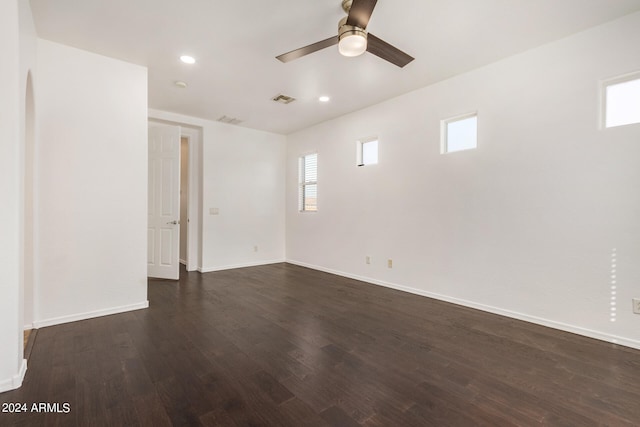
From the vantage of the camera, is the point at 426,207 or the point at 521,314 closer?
the point at 521,314

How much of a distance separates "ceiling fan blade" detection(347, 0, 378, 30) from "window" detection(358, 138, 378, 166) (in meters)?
2.55

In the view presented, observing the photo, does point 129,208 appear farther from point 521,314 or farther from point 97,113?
point 521,314

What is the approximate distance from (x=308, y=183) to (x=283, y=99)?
1.94 metres

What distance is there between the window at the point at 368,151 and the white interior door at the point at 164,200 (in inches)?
113

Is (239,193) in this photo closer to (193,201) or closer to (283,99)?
(193,201)

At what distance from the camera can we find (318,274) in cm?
509

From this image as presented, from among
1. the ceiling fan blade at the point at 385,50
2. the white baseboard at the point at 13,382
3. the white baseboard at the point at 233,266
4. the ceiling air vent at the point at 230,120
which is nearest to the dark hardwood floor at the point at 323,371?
the white baseboard at the point at 13,382

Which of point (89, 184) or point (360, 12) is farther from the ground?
point (360, 12)

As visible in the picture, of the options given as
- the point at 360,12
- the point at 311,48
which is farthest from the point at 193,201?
the point at 360,12

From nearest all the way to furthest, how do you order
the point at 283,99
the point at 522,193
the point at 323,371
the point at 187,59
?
1. the point at 323,371
2. the point at 522,193
3. the point at 187,59
4. the point at 283,99

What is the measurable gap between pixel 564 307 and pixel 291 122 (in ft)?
15.3

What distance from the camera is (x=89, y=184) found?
2996 mm

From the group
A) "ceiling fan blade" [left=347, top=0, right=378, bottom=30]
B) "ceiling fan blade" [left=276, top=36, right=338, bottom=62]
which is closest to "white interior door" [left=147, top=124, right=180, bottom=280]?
"ceiling fan blade" [left=276, top=36, right=338, bottom=62]

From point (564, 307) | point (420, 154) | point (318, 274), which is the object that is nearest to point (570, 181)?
point (564, 307)
